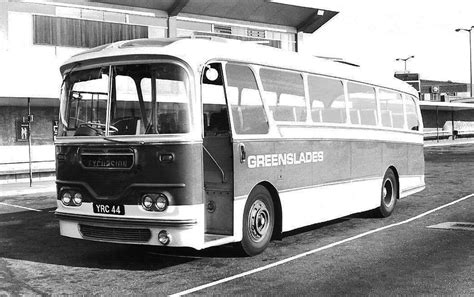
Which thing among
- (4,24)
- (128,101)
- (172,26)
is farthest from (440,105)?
(128,101)

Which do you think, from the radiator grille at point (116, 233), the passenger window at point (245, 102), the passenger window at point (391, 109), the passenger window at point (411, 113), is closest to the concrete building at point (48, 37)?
the passenger window at point (411, 113)

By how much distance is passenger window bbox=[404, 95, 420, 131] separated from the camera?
1367 centimetres

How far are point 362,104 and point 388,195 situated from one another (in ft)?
7.47

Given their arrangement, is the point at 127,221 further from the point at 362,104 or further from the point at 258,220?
the point at 362,104

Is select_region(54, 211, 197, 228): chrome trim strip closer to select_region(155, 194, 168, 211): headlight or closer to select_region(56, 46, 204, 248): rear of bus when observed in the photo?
select_region(56, 46, 204, 248): rear of bus

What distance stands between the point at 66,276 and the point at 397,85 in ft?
28.8

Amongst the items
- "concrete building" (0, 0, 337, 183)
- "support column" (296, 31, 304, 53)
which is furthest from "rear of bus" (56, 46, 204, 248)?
"support column" (296, 31, 304, 53)

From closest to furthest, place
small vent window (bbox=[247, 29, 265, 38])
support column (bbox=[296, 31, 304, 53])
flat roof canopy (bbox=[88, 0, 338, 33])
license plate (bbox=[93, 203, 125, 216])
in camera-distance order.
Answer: license plate (bbox=[93, 203, 125, 216]) < flat roof canopy (bbox=[88, 0, 338, 33]) < small vent window (bbox=[247, 29, 265, 38]) < support column (bbox=[296, 31, 304, 53])

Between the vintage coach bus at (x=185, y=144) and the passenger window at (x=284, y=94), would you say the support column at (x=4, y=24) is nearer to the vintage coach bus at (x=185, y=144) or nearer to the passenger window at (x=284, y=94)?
the vintage coach bus at (x=185, y=144)

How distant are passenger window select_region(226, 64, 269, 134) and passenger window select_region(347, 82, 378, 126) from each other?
3049 millimetres

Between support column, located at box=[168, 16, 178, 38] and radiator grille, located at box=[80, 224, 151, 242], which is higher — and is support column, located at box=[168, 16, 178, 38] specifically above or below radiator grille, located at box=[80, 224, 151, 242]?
above

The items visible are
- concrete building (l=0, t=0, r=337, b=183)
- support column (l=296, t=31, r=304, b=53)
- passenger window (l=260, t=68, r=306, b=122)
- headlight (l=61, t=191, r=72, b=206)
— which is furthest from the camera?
support column (l=296, t=31, r=304, b=53)

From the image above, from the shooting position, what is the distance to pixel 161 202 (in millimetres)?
7066

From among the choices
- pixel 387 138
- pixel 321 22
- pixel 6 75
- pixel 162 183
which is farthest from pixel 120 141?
pixel 321 22
